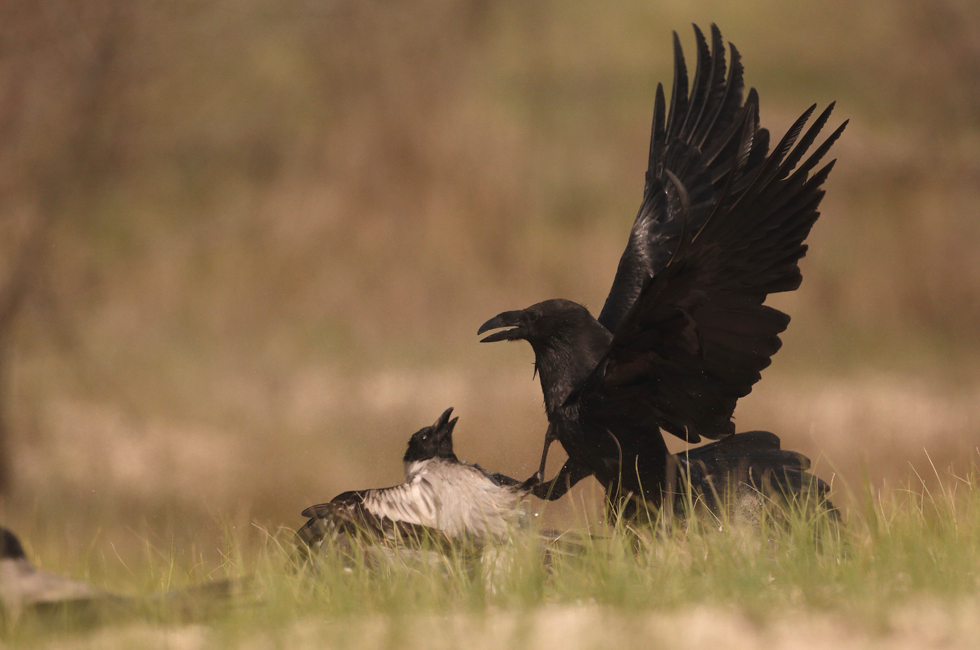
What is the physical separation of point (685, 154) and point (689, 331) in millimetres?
1946

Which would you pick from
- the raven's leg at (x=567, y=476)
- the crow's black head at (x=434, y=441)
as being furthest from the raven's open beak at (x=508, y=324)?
the raven's leg at (x=567, y=476)

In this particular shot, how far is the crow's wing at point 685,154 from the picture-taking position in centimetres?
550

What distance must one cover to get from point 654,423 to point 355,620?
82.5 inches

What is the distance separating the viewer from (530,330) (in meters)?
4.90

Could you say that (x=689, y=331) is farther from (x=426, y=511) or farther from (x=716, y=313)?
Answer: (x=426, y=511)

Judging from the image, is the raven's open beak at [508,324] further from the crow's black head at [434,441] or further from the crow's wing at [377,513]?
the crow's wing at [377,513]

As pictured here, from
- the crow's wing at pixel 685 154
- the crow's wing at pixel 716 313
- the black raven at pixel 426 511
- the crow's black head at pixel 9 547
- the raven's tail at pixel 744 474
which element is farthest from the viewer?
the crow's wing at pixel 685 154

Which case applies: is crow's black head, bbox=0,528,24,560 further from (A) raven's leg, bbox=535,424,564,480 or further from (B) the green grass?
(A) raven's leg, bbox=535,424,564,480

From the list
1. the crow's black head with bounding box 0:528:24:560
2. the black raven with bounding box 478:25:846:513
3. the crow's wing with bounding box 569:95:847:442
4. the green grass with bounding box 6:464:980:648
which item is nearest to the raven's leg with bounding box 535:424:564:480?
the black raven with bounding box 478:25:846:513

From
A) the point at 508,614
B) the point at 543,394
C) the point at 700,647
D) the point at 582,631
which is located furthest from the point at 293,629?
the point at 543,394

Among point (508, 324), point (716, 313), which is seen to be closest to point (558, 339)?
point (508, 324)

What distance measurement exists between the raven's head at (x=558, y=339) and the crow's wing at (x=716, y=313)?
18 cm

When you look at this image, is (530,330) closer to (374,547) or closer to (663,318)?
(663,318)

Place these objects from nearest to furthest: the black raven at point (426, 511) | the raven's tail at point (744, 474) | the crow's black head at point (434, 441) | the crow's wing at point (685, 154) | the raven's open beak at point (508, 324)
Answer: the black raven at point (426, 511)
the raven's tail at point (744, 474)
the crow's black head at point (434, 441)
the raven's open beak at point (508, 324)
the crow's wing at point (685, 154)
